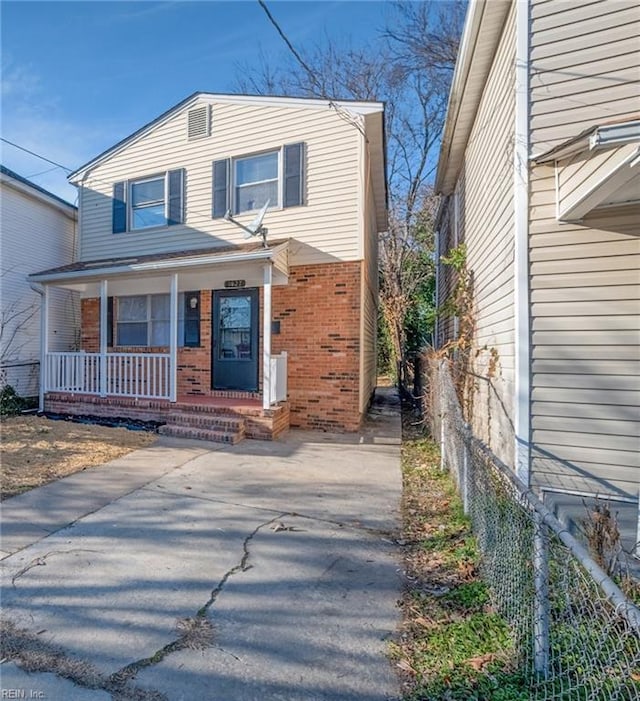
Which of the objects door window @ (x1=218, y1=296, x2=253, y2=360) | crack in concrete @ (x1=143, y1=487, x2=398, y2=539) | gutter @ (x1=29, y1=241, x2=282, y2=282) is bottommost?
crack in concrete @ (x1=143, y1=487, x2=398, y2=539)

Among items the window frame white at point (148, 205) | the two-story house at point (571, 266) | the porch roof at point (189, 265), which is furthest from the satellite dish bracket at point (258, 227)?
the two-story house at point (571, 266)

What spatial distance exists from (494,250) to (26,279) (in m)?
10.5

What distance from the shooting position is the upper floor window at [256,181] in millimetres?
9184

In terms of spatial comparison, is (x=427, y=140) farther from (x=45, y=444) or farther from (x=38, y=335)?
(x=45, y=444)

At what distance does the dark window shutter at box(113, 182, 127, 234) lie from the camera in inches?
424

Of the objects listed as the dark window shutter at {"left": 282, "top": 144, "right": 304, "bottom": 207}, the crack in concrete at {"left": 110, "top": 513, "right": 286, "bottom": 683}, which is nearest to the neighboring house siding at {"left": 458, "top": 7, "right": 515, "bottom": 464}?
the crack in concrete at {"left": 110, "top": 513, "right": 286, "bottom": 683}

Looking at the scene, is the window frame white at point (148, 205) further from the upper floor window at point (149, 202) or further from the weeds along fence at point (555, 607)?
the weeds along fence at point (555, 607)

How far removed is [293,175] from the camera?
28.9 ft

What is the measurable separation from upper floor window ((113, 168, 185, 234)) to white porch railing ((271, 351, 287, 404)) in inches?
176

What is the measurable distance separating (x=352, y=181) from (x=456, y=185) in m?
2.42

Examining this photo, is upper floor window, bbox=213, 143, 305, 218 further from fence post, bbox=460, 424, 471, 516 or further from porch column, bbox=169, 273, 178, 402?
fence post, bbox=460, 424, 471, 516

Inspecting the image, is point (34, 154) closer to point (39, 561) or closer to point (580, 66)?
point (39, 561)

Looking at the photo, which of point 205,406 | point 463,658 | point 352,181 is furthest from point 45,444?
point 352,181

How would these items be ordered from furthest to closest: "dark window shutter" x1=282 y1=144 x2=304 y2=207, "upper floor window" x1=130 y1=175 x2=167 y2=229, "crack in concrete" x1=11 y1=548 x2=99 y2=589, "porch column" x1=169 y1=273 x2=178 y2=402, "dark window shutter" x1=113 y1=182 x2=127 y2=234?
"dark window shutter" x1=113 y1=182 x2=127 y2=234, "upper floor window" x1=130 y1=175 x2=167 y2=229, "dark window shutter" x1=282 y1=144 x2=304 y2=207, "porch column" x1=169 y1=273 x2=178 y2=402, "crack in concrete" x1=11 y1=548 x2=99 y2=589
